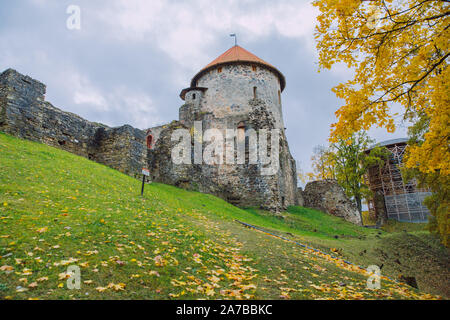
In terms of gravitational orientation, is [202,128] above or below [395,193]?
above

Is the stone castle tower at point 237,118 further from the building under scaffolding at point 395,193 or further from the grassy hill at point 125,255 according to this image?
the building under scaffolding at point 395,193

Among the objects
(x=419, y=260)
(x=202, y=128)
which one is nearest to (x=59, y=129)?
(x=202, y=128)

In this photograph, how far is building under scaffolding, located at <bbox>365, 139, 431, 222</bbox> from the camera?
30328 mm

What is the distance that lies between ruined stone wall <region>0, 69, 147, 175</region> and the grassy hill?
2745 mm

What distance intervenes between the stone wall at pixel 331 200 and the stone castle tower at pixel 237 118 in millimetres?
1779

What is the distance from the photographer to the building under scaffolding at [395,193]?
30328 millimetres

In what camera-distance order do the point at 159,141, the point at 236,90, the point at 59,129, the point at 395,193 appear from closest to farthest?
the point at 59,129 < the point at 159,141 < the point at 236,90 < the point at 395,193

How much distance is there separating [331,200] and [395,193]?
13403mm

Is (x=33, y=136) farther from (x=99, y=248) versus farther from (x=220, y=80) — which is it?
(x=220, y=80)

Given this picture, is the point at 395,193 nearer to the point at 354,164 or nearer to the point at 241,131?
the point at 354,164

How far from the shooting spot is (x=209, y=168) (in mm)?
21719

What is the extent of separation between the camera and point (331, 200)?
24500 millimetres

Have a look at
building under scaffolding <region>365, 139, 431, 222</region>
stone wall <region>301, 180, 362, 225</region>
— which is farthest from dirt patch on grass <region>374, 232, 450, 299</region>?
building under scaffolding <region>365, 139, 431, 222</region>

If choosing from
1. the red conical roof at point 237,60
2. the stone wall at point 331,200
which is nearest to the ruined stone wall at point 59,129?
the red conical roof at point 237,60
